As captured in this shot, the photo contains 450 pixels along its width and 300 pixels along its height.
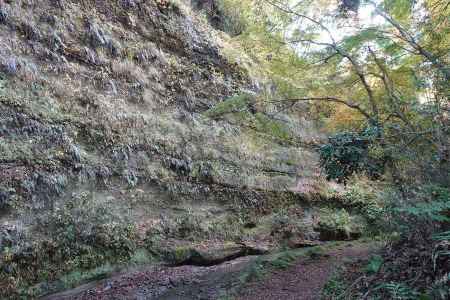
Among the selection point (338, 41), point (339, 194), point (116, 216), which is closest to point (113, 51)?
point (116, 216)

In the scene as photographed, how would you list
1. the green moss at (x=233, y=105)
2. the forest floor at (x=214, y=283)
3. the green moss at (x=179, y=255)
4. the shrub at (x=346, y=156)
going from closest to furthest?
the forest floor at (x=214, y=283) < the shrub at (x=346, y=156) < the green moss at (x=233, y=105) < the green moss at (x=179, y=255)

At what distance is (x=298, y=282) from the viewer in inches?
287

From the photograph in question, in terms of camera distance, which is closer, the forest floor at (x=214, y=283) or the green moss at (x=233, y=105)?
the forest floor at (x=214, y=283)

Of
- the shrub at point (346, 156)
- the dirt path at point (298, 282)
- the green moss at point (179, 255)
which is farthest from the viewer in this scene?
the green moss at point (179, 255)

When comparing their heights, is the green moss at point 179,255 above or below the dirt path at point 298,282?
→ above

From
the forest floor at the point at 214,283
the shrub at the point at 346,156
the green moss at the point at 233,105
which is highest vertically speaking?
the green moss at the point at 233,105

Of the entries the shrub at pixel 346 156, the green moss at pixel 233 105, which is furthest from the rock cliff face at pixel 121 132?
the shrub at pixel 346 156

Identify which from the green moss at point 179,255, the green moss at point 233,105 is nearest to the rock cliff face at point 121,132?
the green moss at point 233,105

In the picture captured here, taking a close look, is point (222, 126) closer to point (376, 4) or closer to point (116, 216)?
point (116, 216)

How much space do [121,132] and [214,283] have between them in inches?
199

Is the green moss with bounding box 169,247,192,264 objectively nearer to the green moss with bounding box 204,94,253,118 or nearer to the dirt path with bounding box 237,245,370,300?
the dirt path with bounding box 237,245,370,300

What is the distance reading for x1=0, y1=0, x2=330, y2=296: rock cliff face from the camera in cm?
801

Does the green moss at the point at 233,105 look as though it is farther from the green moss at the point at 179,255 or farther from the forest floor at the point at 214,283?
the forest floor at the point at 214,283

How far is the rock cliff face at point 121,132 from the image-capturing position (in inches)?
315
